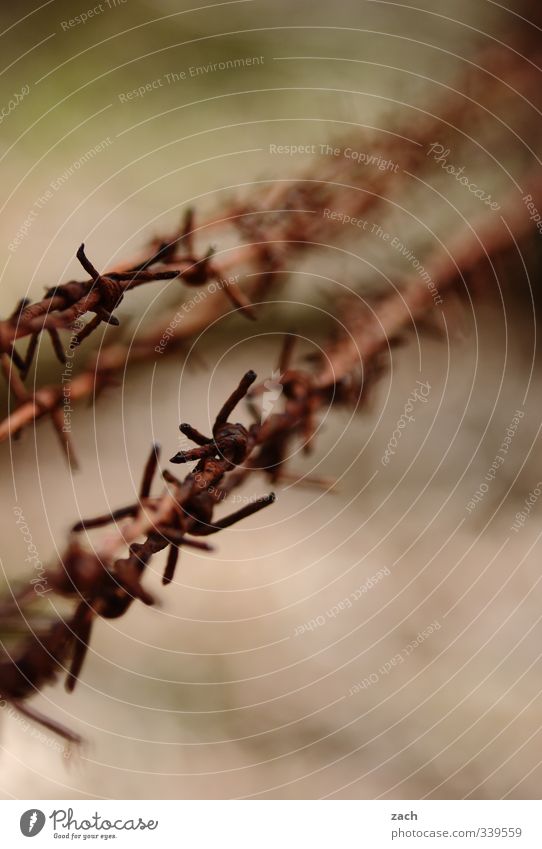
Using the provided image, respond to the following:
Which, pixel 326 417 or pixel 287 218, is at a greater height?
pixel 287 218

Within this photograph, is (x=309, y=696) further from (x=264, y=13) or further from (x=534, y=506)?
(x=264, y=13)

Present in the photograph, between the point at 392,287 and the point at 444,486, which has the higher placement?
the point at 392,287

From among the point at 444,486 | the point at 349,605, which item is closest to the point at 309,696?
the point at 349,605

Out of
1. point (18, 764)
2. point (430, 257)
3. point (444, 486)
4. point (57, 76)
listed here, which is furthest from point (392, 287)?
point (18, 764)

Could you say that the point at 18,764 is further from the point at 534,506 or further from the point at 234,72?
the point at 234,72

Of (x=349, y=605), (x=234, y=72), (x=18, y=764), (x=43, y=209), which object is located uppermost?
(x=234, y=72)

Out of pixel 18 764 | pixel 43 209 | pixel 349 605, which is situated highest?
pixel 43 209
